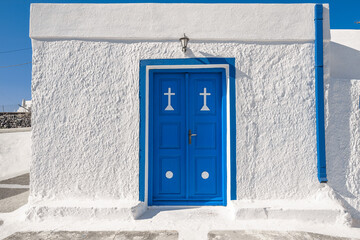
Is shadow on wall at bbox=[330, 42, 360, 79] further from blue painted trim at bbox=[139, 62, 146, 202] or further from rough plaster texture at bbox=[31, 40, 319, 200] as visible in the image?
blue painted trim at bbox=[139, 62, 146, 202]

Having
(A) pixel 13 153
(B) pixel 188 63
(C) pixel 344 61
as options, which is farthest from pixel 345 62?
(A) pixel 13 153

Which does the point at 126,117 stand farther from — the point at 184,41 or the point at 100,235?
the point at 100,235

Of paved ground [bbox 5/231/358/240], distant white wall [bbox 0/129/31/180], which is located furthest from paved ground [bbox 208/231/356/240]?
distant white wall [bbox 0/129/31/180]

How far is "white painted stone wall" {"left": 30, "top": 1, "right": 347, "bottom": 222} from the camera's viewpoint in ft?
11.3

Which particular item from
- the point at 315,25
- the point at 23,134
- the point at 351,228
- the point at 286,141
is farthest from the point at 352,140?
the point at 23,134

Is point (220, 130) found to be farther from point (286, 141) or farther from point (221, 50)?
point (221, 50)

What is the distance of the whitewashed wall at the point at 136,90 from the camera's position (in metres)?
3.44

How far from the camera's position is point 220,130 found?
365 centimetres

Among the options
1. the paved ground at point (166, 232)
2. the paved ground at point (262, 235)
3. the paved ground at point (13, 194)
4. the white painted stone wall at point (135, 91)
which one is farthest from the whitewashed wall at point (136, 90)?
the paved ground at point (13, 194)

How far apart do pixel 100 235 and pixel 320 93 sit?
3732 millimetres

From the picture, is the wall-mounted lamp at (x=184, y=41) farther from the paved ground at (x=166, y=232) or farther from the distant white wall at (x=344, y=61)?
the distant white wall at (x=344, y=61)

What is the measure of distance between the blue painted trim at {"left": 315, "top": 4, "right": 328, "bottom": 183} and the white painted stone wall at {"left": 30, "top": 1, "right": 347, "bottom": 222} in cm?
7

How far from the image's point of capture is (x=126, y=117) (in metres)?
3.49

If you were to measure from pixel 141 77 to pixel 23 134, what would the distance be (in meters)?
6.10
